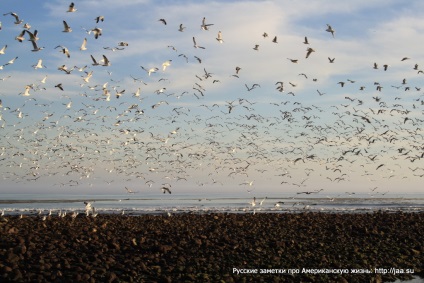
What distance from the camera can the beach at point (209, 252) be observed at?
1984 cm

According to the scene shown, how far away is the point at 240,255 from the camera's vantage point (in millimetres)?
22797

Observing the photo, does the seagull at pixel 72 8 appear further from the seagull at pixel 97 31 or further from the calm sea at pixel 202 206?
the calm sea at pixel 202 206

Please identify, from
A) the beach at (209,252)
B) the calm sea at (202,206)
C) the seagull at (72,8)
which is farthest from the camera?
the calm sea at (202,206)

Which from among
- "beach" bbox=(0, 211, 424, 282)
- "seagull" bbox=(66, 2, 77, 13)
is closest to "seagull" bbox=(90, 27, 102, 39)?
"seagull" bbox=(66, 2, 77, 13)

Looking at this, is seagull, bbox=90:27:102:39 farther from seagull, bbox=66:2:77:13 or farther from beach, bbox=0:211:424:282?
beach, bbox=0:211:424:282

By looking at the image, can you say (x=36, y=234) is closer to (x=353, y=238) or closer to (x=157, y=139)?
(x=353, y=238)

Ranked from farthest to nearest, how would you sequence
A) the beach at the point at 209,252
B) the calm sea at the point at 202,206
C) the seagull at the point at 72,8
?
the calm sea at the point at 202,206
the seagull at the point at 72,8
the beach at the point at 209,252

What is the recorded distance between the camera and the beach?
19.8m

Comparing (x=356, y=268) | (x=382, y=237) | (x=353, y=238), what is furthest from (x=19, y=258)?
(x=382, y=237)

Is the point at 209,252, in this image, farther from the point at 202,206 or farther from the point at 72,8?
the point at 202,206

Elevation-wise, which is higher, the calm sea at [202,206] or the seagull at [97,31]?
the seagull at [97,31]

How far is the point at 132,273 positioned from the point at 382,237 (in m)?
15.1

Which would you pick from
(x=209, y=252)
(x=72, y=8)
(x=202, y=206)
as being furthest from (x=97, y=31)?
(x=202, y=206)

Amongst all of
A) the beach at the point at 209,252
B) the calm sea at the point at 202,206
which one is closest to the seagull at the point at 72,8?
the beach at the point at 209,252
